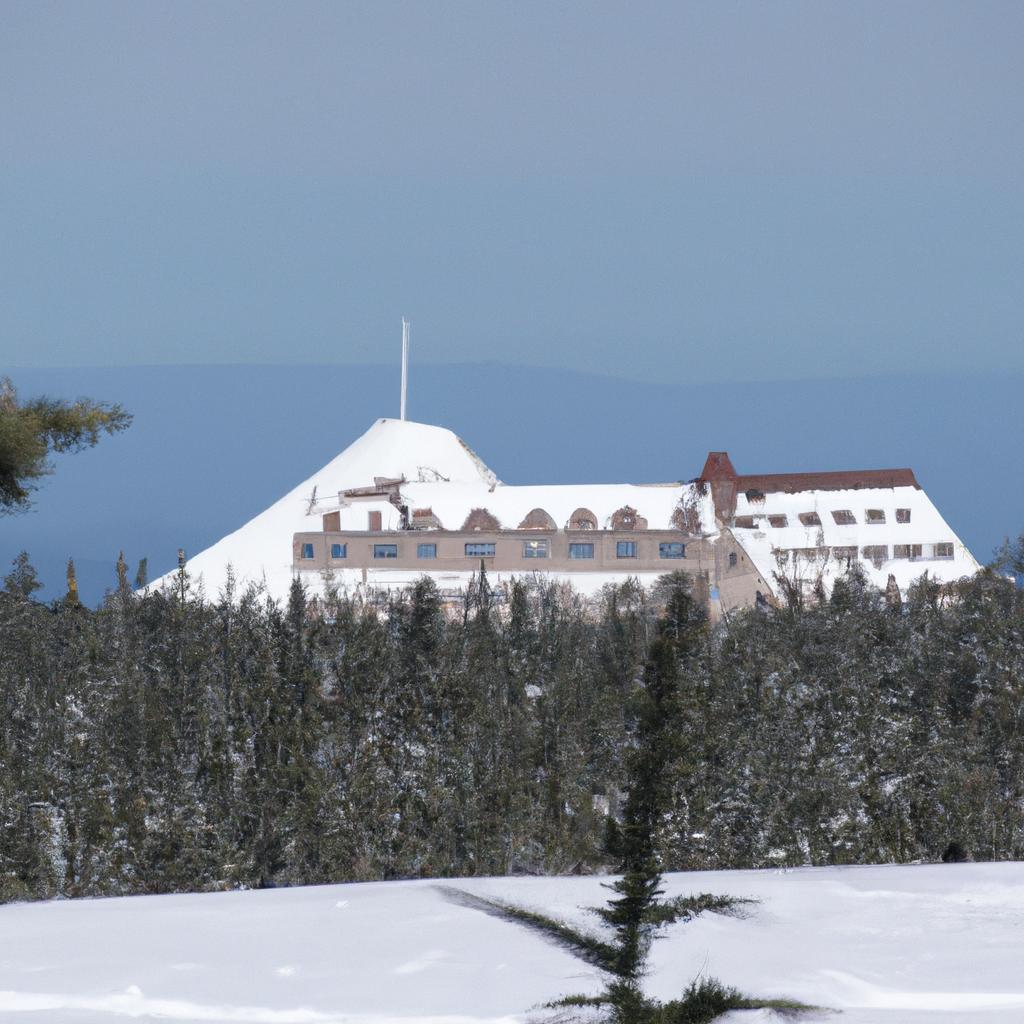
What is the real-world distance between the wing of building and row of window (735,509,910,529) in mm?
82

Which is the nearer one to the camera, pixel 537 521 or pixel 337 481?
pixel 537 521

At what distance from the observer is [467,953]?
8.80 m

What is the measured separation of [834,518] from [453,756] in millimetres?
54033

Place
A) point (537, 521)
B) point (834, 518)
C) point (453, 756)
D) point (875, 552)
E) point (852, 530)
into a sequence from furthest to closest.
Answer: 1. point (537, 521)
2. point (834, 518)
3. point (852, 530)
4. point (875, 552)
5. point (453, 756)

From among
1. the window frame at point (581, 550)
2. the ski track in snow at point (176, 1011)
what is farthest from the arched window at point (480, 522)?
the ski track in snow at point (176, 1011)

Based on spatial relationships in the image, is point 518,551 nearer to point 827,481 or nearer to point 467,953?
point 827,481

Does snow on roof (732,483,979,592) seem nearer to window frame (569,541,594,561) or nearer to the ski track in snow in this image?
window frame (569,541,594,561)

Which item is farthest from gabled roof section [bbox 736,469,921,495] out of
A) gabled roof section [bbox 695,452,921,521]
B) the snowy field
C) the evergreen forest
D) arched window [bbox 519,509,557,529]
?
the snowy field

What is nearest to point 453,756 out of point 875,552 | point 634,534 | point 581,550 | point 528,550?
point 634,534

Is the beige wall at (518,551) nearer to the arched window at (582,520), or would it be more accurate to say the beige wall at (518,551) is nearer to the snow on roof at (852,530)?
the arched window at (582,520)

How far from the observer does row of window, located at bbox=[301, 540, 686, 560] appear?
8344 centimetres

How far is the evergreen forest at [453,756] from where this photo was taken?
103 ft

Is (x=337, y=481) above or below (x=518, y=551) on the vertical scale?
above

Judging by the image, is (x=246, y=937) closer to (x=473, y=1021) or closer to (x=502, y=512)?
(x=473, y=1021)
